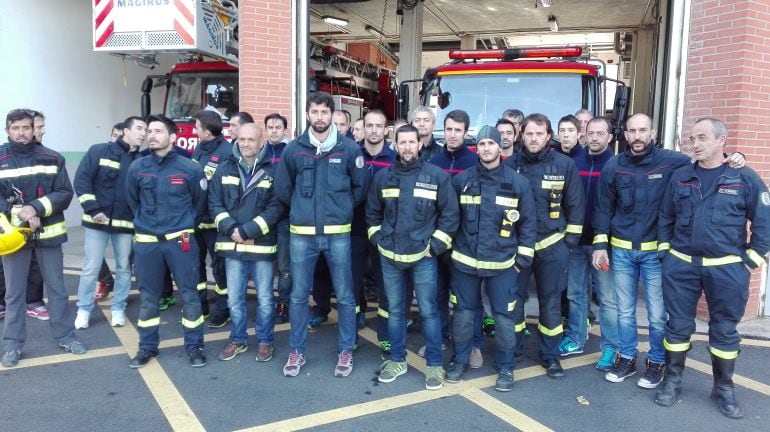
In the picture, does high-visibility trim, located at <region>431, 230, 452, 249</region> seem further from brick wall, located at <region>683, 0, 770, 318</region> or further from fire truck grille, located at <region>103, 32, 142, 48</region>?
fire truck grille, located at <region>103, 32, 142, 48</region>

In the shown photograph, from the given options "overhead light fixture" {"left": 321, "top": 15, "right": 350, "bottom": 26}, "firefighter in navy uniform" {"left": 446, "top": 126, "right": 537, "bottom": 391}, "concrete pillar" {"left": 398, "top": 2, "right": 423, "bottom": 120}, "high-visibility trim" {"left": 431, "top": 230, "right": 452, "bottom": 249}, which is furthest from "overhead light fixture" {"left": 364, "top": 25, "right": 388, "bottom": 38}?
"high-visibility trim" {"left": 431, "top": 230, "right": 452, "bottom": 249}

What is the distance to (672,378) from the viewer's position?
12.8 ft

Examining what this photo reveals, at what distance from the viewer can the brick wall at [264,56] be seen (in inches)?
249

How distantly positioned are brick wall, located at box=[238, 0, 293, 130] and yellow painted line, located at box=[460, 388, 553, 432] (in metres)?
3.90

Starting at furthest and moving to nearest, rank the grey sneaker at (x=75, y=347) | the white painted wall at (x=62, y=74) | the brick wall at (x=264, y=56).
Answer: the white painted wall at (x=62, y=74) < the brick wall at (x=264, y=56) < the grey sneaker at (x=75, y=347)

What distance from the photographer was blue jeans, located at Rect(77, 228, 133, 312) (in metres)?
5.17

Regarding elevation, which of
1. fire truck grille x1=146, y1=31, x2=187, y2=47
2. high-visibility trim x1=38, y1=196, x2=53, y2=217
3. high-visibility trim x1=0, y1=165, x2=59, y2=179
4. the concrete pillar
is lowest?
high-visibility trim x1=38, y1=196, x2=53, y2=217

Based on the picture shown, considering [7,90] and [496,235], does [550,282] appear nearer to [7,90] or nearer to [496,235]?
[496,235]

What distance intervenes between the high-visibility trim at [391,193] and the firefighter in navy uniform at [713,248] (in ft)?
5.94

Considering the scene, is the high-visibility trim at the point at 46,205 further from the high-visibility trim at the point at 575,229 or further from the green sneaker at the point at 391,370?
the high-visibility trim at the point at 575,229

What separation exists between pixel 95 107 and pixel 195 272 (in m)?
7.62

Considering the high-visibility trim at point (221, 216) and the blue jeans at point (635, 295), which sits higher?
the high-visibility trim at point (221, 216)

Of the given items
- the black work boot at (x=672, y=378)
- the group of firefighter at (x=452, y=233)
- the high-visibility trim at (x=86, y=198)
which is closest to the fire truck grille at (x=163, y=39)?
the high-visibility trim at (x=86, y=198)

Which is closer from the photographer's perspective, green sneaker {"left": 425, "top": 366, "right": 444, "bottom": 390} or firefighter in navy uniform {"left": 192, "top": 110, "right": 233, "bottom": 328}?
green sneaker {"left": 425, "top": 366, "right": 444, "bottom": 390}
